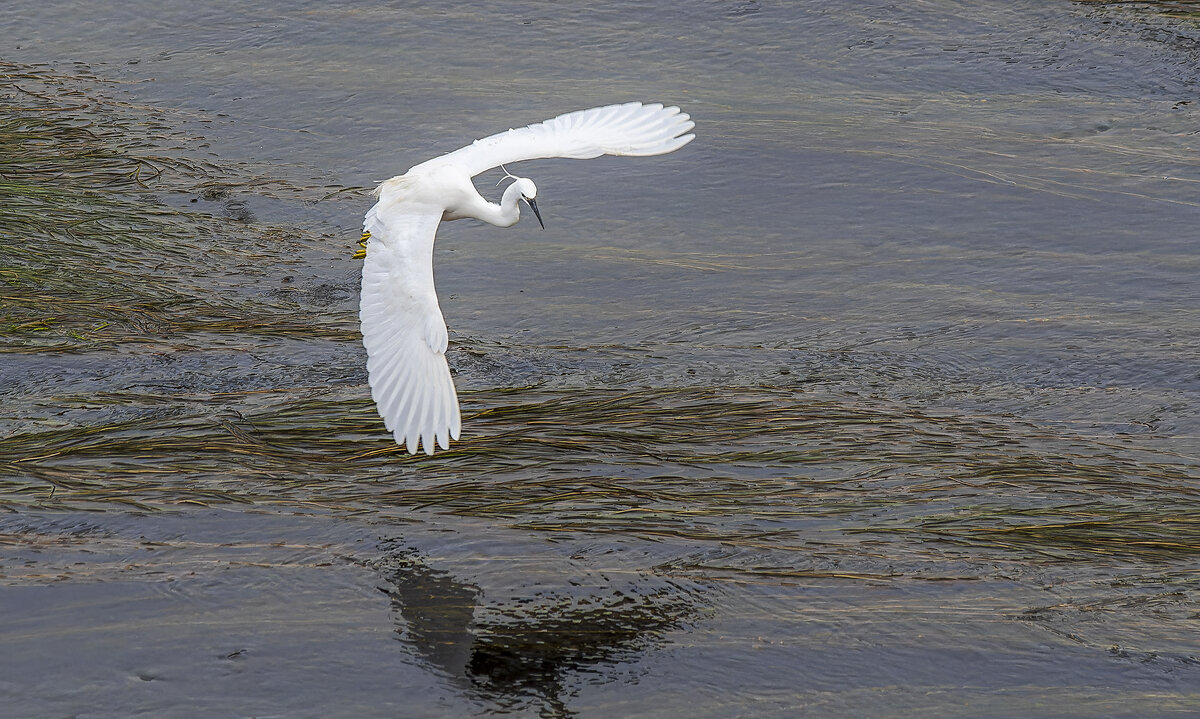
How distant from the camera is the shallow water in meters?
3.79

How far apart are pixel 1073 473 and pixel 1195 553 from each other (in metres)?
0.52

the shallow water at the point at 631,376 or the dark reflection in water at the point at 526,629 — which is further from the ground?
the shallow water at the point at 631,376

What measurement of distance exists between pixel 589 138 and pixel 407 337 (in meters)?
1.59

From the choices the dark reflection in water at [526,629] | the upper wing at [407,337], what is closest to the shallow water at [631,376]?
the dark reflection in water at [526,629]

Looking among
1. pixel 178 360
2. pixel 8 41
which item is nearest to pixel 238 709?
pixel 178 360

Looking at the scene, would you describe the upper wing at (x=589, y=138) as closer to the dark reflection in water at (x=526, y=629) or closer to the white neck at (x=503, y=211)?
the white neck at (x=503, y=211)

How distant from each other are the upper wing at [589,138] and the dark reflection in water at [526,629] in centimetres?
216

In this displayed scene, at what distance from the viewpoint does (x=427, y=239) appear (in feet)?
16.5

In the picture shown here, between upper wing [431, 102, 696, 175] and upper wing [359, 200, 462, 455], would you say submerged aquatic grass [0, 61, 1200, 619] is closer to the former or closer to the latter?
upper wing [359, 200, 462, 455]

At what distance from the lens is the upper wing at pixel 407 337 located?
4285 millimetres

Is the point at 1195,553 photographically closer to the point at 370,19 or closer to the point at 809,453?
the point at 809,453

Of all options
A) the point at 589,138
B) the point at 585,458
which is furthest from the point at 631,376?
the point at 589,138

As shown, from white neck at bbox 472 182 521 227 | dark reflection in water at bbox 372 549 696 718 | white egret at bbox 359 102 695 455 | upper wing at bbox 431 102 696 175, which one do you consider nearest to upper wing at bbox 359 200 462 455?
white egret at bbox 359 102 695 455

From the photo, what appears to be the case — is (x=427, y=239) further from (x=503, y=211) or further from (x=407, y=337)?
(x=503, y=211)
